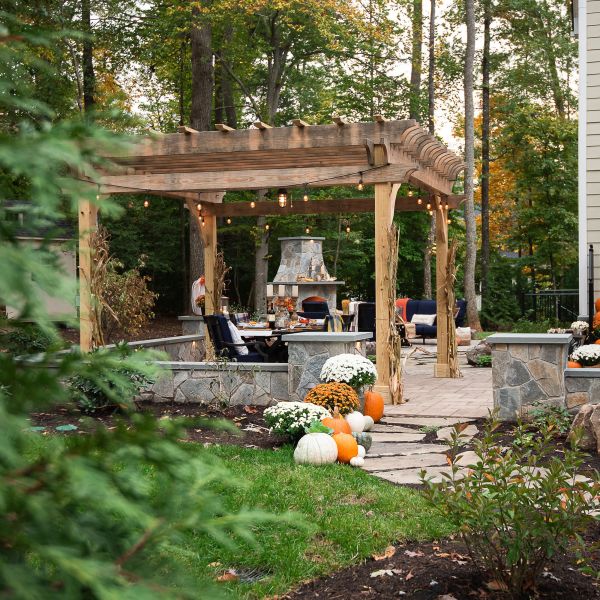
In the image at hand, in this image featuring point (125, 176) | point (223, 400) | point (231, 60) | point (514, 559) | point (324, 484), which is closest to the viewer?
point (514, 559)

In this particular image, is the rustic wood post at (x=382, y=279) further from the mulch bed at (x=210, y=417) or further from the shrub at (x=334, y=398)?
the shrub at (x=334, y=398)

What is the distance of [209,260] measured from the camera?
13312mm

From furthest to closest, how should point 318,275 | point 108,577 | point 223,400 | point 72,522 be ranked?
point 318,275 → point 223,400 → point 72,522 → point 108,577

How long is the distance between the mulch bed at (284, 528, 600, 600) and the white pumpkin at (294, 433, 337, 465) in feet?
6.66

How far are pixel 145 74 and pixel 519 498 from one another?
72.3 ft

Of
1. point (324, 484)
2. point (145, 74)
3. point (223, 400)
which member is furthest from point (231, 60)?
point (324, 484)

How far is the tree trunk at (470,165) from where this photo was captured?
20188 mm

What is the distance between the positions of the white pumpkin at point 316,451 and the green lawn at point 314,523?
11 cm

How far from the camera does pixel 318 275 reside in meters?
21.3

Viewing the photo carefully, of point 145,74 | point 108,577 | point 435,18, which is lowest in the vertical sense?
point 108,577

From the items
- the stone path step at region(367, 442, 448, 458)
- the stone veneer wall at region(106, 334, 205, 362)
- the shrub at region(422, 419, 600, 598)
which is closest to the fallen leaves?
the shrub at region(422, 419, 600, 598)

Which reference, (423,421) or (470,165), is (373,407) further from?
(470,165)

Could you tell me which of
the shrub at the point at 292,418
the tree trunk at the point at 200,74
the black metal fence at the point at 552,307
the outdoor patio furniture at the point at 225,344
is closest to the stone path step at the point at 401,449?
the shrub at the point at 292,418

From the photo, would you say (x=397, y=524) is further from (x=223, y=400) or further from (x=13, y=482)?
(x=223, y=400)
